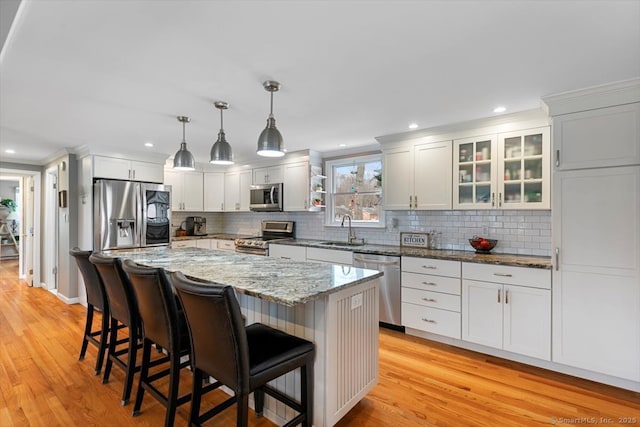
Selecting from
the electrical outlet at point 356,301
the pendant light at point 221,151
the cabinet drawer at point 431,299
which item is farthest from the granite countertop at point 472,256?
the pendant light at point 221,151

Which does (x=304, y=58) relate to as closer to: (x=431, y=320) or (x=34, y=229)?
(x=431, y=320)

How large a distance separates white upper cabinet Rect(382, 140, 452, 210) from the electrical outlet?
1.93m

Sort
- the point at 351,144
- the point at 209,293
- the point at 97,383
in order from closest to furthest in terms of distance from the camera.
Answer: the point at 209,293
the point at 97,383
the point at 351,144

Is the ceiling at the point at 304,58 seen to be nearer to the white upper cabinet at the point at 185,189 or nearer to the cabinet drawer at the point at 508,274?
the cabinet drawer at the point at 508,274

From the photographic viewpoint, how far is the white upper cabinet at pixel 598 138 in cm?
232

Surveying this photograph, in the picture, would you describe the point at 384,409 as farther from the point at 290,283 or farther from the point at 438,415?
→ the point at 290,283

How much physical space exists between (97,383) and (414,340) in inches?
113

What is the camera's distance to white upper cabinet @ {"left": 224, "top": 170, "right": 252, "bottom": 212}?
5.59 m

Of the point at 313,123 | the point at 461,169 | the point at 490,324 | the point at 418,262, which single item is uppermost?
the point at 313,123

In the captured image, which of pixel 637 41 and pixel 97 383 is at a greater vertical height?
pixel 637 41

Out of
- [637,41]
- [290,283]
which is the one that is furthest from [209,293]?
[637,41]

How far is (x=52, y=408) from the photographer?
2.20 meters

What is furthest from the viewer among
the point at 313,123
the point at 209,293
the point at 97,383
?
the point at 313,123

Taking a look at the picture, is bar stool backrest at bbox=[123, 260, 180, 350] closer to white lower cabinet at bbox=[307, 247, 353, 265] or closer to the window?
white lower cabinet at bbox=[307, 247, 353, 265]
